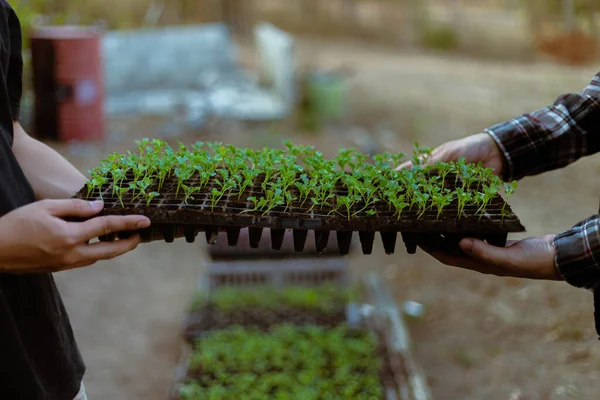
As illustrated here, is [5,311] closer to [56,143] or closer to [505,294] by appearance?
[505,294]

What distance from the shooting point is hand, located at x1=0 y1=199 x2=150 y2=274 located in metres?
1.29

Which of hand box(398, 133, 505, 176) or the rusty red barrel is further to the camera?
the rusty red barrel

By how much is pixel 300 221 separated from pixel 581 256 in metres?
0.68

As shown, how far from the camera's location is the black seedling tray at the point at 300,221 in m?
1.58

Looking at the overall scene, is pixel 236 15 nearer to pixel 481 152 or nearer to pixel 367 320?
pixel 367 320

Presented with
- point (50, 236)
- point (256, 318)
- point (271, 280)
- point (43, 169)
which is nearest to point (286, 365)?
point (256, 318)

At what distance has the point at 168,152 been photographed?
6.11ft

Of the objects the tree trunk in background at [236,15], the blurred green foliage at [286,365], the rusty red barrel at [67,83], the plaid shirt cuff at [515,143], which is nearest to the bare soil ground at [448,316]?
the rusty red barrel at [67,83]

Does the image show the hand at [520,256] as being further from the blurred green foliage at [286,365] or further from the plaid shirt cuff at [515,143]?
the blurred green foliage at [286,365]

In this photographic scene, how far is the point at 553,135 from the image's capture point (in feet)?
6.23

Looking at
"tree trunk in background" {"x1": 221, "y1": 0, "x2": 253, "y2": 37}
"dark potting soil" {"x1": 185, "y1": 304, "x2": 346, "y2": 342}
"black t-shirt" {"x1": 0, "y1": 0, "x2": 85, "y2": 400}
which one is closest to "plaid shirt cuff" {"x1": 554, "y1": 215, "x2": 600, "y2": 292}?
"black t-shirt" {"x1": 0, "y1": 0, "x2": 85, "y2": 400}

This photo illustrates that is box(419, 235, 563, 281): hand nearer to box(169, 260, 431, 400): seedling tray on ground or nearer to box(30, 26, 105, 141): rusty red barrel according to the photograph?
box(169, 260, 431, 400): seedling tray on ground

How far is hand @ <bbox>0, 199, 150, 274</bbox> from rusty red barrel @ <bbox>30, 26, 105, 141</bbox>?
632 centimetres

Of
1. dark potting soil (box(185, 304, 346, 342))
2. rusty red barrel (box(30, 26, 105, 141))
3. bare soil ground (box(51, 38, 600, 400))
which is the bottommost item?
bare soil ground (box(51, 38, 600, 400))
